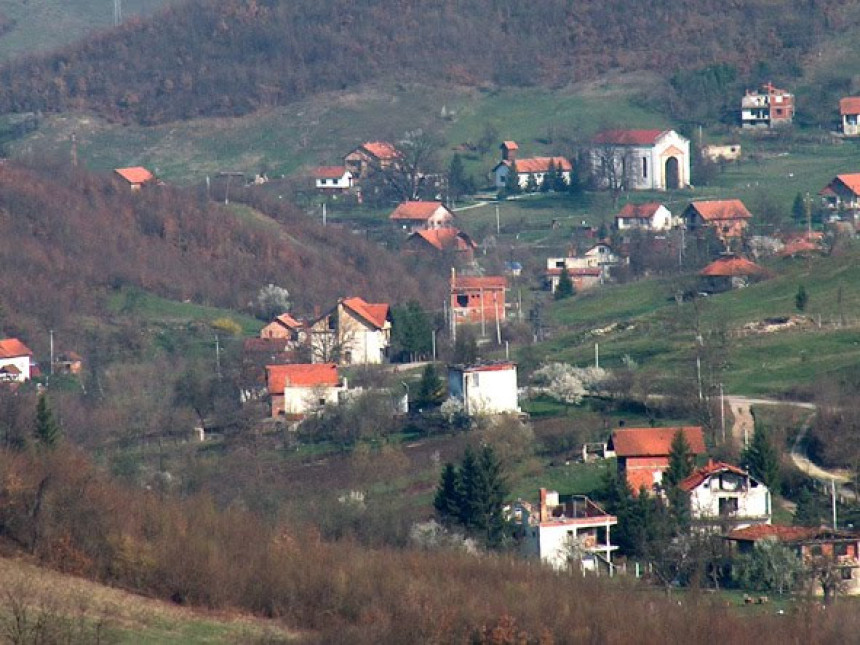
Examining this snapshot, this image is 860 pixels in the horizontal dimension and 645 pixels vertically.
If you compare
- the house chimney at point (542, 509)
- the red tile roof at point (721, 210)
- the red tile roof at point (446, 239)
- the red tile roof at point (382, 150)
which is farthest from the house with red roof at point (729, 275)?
the red tile roof at point (382, 150)

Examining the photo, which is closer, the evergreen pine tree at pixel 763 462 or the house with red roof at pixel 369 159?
the evergreen pine tree at pixel 763 462

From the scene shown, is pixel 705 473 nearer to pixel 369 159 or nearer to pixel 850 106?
pixel 850 106

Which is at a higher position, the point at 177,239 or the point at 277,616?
the point at 177,239

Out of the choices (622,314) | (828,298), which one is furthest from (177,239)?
(828,298)

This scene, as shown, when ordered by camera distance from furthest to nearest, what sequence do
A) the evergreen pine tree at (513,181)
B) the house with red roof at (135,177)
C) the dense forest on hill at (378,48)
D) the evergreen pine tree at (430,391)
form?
the dense forest on hill at (378,48) → the evergreen pine tree at (513,181) → the house with red roof at (135,177) → the evergreen pine tree at (430,391)

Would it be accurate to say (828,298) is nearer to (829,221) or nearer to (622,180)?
(829,221)

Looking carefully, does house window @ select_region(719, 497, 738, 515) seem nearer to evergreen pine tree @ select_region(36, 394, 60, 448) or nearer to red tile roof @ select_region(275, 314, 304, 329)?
evergreen pine tree @ select_region(36, 394, 60, 448)

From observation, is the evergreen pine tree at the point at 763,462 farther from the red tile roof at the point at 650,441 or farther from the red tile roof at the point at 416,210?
the red tile roof at the point at 416,210
